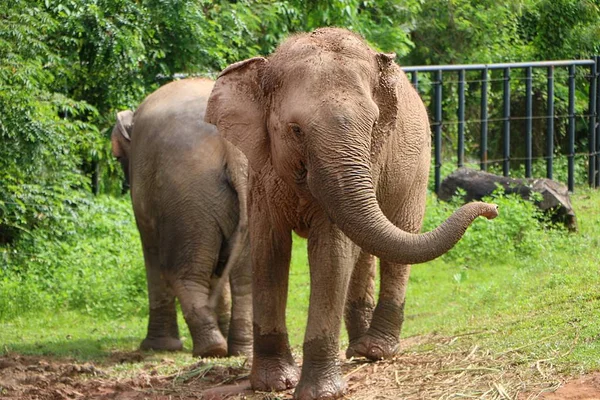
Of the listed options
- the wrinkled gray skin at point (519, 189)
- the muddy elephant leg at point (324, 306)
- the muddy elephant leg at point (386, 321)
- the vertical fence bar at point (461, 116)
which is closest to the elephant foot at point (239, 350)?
the muddy elephant leg at point (386, 321)

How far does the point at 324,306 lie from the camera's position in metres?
7.04

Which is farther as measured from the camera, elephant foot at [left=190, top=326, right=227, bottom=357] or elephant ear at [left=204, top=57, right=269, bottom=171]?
elephant foot at [left=190, top=326, right=227, bottom=357]

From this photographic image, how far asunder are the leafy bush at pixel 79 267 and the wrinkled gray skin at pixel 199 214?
2.54 meters

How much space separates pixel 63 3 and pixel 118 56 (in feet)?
3.09

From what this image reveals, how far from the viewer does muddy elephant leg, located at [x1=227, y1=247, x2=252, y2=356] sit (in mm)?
9625

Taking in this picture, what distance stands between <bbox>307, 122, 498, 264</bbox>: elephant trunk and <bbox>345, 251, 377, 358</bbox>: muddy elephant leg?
2.19 meters

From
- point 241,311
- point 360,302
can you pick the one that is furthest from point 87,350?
point 360,302

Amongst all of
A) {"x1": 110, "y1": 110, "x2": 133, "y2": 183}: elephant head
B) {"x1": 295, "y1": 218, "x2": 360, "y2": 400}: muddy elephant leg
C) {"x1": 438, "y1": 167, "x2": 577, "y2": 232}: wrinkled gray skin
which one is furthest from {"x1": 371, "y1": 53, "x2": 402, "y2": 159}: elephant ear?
{"x1": 438, "y1": 167, "x2": 577, "y2": 232}: wrinkled gray skin

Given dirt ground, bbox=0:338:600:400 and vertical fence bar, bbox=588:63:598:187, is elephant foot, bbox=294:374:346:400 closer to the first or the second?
dirt ground, bbox=0:338:600:400

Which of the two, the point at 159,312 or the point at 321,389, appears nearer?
the point at 321,389

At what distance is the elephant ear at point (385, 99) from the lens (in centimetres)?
707

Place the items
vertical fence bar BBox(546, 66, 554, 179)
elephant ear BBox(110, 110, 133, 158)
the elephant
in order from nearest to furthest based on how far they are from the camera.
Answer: the elephant, elephant ear BBox(110, 110, 133, 158), vertical fence bar BBox(546, 66, 554, 179)

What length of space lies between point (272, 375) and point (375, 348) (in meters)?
1.04

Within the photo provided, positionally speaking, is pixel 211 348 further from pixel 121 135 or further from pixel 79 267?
pixel 79 267
